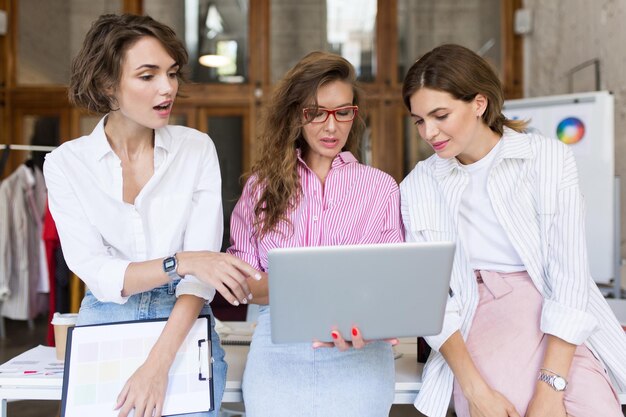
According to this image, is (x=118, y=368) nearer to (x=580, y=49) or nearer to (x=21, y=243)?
(x=21, y=243)

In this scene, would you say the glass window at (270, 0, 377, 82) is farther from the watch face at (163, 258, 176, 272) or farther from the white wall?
the watch face at (163, 258, 176, 272)

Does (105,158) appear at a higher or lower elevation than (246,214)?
higher

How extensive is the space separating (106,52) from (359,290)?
999 millimetres

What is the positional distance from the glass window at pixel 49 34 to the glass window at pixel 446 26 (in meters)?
3.13

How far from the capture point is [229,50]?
652 centimetres

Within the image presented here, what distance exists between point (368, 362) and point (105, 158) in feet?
3.12

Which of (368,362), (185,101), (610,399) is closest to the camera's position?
(610,399)

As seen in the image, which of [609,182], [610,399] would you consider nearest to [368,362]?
[610,399]

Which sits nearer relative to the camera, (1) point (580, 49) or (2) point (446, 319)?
(2) point (446, 319)

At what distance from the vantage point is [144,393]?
4.85ft

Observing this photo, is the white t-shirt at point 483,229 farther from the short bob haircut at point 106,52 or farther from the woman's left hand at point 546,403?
the short bob haircut at point 106,52

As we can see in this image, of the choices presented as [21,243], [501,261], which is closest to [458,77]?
[501,261]

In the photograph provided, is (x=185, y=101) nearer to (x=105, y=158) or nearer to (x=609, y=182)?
(x=609, y=182)

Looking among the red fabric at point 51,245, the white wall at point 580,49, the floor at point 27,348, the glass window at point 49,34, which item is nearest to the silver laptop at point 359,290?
the floor at point 27,348
